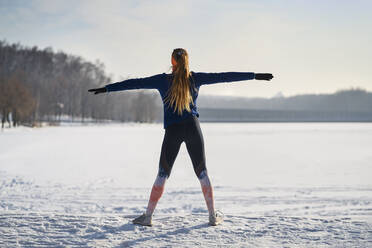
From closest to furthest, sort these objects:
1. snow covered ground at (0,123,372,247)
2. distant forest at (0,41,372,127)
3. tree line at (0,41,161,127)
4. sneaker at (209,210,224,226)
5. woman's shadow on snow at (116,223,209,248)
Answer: woman's shadow on snow at (116,223,209,248) < snow covered ground at (0,123,372,247) < sneaker at (209,210,224,226) < distant forest at (0,41,372,127) < tree line at (0,41,161,127)

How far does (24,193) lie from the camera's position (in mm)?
6473

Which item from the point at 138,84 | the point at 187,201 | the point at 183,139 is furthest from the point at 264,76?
the point at 187,201

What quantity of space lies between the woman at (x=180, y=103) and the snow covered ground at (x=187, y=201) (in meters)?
0.42

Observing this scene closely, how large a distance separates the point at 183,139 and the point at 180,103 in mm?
386

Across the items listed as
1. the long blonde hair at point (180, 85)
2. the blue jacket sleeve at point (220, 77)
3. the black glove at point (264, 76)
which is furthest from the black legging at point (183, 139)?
the black glove at point (264, 76)

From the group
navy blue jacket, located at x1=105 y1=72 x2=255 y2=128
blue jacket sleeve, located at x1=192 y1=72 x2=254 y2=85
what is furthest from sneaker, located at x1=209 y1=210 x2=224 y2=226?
blue jacket sleeve, located at x1=192 y1=72 x2=254 y2=85

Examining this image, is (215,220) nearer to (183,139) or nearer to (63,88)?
(183,139)

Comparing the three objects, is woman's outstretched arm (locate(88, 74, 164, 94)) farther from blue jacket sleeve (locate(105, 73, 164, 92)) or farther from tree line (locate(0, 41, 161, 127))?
tree line (locate(0, 41, 161, 127))

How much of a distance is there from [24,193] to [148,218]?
420 centimetres

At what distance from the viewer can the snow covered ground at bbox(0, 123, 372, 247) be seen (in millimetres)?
3084

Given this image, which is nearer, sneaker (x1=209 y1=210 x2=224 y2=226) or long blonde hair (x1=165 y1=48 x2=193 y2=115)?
long blonde hair (x1=165 y1=48 x2=193 y2=115)

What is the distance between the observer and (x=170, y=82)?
338 centimetres

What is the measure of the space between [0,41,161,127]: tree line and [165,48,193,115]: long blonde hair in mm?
44341

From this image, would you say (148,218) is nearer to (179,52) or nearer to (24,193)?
(179,52)
